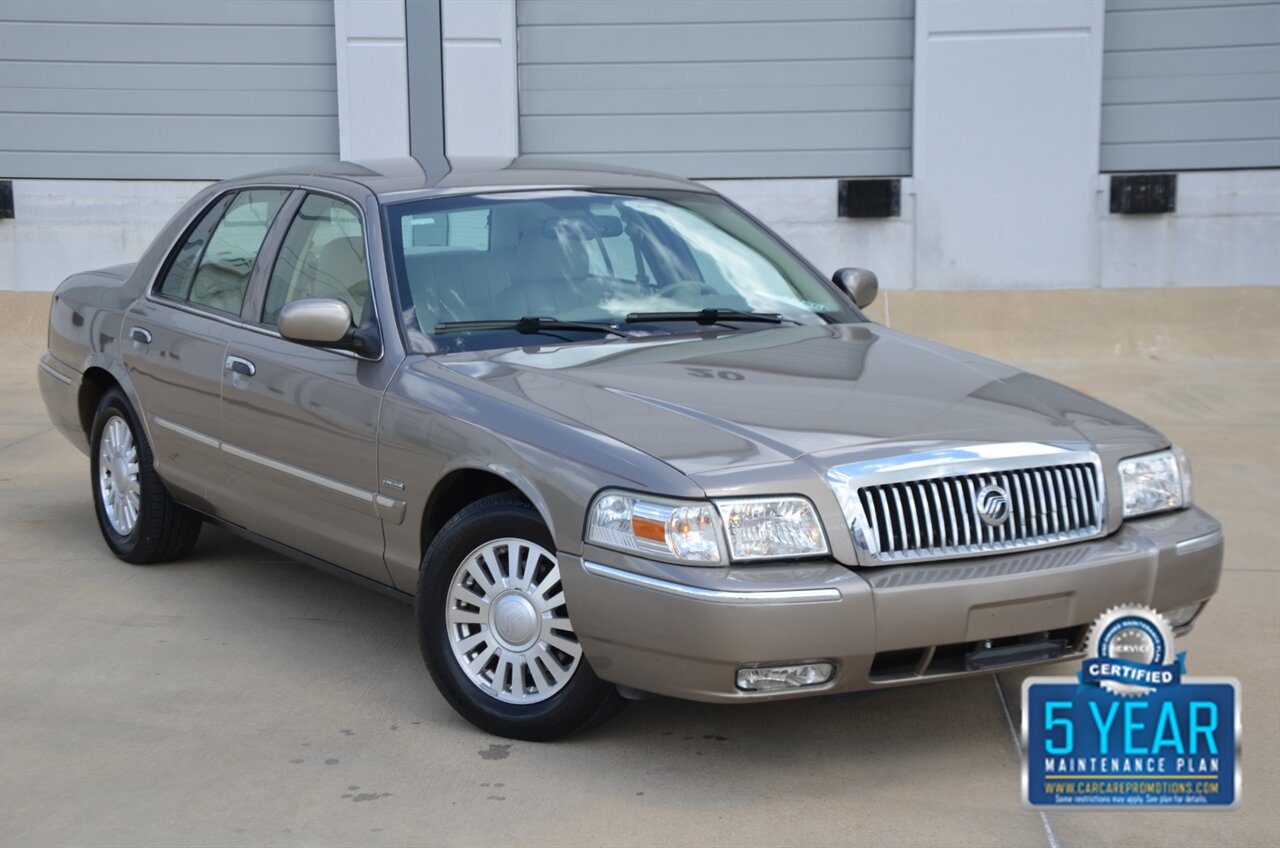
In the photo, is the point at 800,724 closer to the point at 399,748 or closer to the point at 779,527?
the point at 779,527

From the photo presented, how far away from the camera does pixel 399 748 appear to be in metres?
4.30

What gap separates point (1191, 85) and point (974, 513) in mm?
8931

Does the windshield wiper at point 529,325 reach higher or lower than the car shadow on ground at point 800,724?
higher

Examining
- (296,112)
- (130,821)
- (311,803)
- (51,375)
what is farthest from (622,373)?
(296,112)

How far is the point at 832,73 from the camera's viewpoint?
12.1 metres

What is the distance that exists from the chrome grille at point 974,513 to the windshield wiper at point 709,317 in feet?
4.46

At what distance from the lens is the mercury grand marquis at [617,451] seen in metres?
3.80

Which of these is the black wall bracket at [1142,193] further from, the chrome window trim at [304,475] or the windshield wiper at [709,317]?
the chrome window trim at [304,475]

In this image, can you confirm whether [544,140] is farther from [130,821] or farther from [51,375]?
[130,821]

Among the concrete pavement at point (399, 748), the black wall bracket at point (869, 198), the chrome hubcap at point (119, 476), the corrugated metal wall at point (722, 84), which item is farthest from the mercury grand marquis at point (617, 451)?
the corrugated metal wall at point (722, 84)

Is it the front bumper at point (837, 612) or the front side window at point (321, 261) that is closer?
the front bumper at point (837, 612)

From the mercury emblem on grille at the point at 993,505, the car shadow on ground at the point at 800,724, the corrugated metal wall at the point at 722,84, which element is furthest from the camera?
the corrugated metal wall at the point at 722,84

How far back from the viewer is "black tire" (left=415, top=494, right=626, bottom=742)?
4.15 m

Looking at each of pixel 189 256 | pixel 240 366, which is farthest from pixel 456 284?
pixel 189 256
